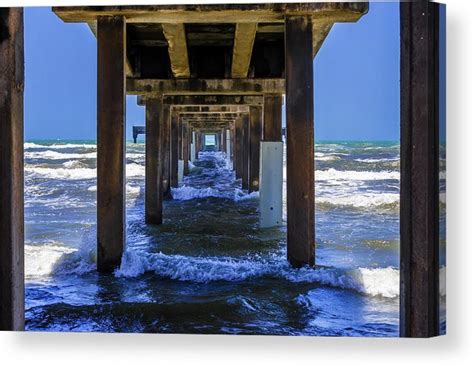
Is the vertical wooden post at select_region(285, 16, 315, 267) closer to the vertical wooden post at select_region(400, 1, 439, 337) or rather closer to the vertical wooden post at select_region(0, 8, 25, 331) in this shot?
the vertical wooden post at select_region(400, 1, 439, 337)

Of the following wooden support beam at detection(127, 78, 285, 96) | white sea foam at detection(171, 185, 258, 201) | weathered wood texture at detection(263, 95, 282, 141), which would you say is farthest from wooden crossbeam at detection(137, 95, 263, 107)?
wooden support beam at detection(127, 78, 285, 96)

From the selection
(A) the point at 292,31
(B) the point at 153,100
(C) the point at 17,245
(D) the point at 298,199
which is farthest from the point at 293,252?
(B) the point at 153,100

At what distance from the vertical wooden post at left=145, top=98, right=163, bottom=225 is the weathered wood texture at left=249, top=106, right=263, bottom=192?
4.39 m

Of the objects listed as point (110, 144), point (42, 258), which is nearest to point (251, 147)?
point (42, 258)

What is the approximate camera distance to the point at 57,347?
371 centimetres

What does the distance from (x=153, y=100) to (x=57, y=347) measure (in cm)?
640

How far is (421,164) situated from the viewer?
3104mm

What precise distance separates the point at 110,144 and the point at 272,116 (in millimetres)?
5678

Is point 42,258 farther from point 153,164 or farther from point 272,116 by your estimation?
point 272,116

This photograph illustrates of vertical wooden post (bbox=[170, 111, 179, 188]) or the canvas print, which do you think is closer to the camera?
the canvas print

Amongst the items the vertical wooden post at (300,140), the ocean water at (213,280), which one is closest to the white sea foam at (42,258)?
the ocean water at (213,280)

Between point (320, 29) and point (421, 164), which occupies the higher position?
point (320, 29)

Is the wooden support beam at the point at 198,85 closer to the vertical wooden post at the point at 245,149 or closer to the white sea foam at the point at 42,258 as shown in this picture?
the white sea foam at the point at 42,258

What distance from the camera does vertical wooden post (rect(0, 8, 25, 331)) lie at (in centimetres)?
310
